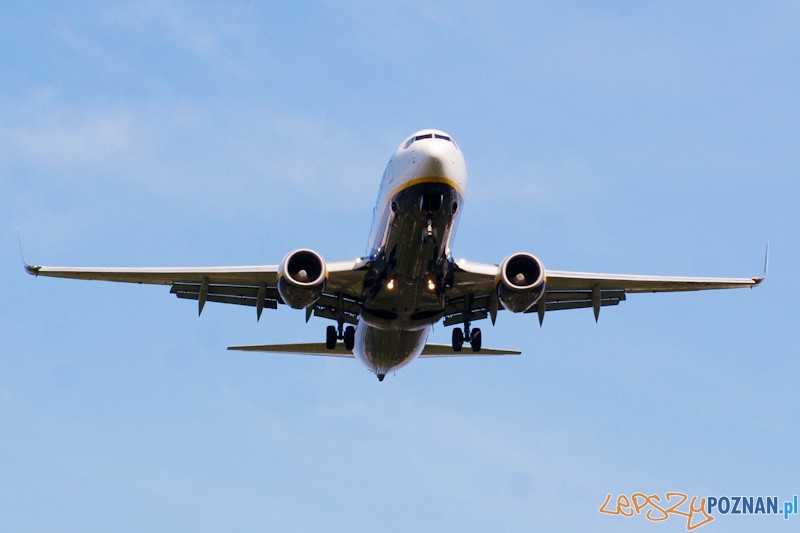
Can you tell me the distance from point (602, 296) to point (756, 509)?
7338 mm

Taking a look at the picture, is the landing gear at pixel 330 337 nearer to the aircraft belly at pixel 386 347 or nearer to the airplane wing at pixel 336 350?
the aircraft belly at pixel 386 347

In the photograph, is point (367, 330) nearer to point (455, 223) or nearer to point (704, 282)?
point (455, 223)

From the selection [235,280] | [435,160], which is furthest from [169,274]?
[435,160]

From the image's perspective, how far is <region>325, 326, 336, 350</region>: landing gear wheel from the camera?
93.5 ft

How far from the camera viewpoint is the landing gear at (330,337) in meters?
28.5

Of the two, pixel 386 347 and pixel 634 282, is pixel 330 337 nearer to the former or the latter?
pixel 386 347

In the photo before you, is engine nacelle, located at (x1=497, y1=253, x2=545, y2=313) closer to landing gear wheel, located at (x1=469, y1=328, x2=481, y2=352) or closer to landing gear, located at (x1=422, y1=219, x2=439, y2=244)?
landing gear, located at (x1=422, y1=219, x2=439, y2=244)

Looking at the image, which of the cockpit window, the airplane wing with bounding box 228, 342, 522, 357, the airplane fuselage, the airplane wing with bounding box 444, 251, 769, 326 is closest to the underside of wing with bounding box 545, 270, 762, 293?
the airplane wing with bounding box 444, 251, 769, 326

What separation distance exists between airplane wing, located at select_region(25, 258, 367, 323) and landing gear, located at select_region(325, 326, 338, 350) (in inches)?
22.0

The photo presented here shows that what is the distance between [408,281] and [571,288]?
18.4 ft

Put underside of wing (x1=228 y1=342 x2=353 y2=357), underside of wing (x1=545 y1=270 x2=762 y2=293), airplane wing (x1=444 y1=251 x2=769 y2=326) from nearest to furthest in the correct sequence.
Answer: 1. airplane wing (x1=444 y1=251 x2=769 y2=326)
2. underside of wing (x1=545 y1=270 x2=762 y2=293)
3. underside of wing (x1=228 y1=342 x2=353 y2=357)

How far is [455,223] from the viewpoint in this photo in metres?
24.0

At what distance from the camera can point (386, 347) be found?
27953 millimetres

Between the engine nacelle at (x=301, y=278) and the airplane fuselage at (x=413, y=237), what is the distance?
5.80ft
